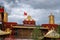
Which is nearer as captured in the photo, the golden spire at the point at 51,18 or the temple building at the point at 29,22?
the temple building at the point at 29,22

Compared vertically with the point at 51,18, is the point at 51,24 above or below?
below

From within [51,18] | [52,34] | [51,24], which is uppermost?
[51,18]

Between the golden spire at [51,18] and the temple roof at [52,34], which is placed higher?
the golden spire at [51,18]

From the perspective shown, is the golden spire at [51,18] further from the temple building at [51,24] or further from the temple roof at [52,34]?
the temple roof at [52,34]

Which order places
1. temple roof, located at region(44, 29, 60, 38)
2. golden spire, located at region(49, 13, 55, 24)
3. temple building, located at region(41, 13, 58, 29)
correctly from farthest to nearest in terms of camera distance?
golden spire, located at region(49, 13, 55, 24) → temple building, located at region(41, 13, 58, 29) → temple roof, located at region(44, 29, 60, 38)

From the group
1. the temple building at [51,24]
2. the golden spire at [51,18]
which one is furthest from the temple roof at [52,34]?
the golden spire at [51,18]

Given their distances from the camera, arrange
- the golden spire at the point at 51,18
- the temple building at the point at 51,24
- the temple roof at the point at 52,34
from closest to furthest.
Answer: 1. the temple roof at the point at 52,34
2. the temple building at the point at 51,24
3. the golden spire at the point at 51,18

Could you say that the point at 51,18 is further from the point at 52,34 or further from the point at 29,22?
the point at 52,34

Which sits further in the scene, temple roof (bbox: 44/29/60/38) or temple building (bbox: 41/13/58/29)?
temple building (bbox: 41/13/58/29)

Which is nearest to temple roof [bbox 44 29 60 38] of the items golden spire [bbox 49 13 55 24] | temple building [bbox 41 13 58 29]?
temple building [bbox 41 13 58 29]

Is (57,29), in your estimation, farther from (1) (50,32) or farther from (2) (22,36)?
(2) (22,36)

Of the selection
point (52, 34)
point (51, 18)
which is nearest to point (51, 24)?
point (51, 18)

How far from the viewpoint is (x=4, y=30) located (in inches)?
1230

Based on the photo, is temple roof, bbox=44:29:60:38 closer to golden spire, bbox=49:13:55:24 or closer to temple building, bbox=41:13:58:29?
temple building, bbox=41:13:58:29
